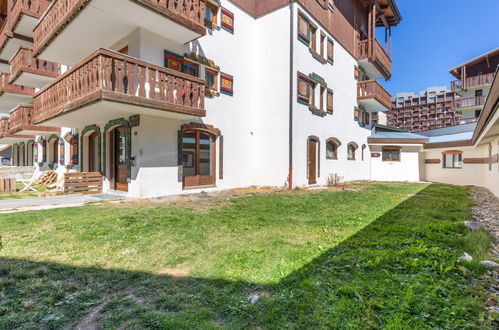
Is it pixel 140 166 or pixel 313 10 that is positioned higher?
pixel 313 10

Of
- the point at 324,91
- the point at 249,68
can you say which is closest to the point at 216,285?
the point at 249,68

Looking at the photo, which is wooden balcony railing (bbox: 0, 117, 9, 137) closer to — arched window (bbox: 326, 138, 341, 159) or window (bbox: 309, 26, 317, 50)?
window (bbox: 309, 26, 317, 50)

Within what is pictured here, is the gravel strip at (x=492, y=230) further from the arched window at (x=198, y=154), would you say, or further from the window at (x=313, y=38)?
the window at (x=313, y=38)

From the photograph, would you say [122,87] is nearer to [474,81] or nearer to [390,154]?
[390,154]

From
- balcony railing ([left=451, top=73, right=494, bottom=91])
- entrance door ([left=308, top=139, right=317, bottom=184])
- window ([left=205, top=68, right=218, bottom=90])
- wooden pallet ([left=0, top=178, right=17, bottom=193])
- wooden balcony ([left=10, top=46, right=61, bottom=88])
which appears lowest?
wooden pallet ([left=0, top=178, right=17, bottom=193])

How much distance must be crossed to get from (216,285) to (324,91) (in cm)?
1375

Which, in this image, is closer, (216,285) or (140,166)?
(216,285)

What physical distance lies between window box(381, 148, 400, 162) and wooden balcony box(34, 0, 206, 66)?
54.3ft

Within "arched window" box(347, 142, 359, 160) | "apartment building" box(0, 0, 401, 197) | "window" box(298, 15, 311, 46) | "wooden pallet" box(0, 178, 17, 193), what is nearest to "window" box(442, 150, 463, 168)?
"apartment building" box(0, 0, 401, 197)

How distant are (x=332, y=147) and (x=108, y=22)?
1283 cm

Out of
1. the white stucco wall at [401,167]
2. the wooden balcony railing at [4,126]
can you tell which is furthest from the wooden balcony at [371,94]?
the wooden balcony railing at [4,126]

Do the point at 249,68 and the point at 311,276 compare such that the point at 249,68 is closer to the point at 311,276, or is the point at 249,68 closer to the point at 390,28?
the point at 311,276

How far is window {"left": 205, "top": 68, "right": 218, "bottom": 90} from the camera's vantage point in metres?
10.5

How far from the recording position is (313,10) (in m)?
12.9
